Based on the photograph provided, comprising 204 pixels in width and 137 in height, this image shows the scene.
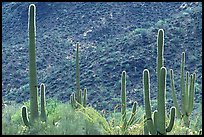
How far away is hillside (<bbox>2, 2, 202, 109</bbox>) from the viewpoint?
907 inches

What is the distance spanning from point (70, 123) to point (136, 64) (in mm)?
15701

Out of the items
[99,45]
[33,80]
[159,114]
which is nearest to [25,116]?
[33,80]

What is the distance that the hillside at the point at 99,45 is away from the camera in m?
23.0

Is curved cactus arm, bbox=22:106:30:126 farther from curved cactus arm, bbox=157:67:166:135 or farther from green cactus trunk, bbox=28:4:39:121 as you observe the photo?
curved cactus arm, bbox=157:67:166:135

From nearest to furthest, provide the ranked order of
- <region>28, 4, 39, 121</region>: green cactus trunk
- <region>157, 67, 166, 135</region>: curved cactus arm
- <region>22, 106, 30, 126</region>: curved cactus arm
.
Answer: <region>157, 67, 166, 135</region>: curved cactus arm → <region>22, 106, 30, 126</region>: curved cactus arm → <region>28, 4, 39, 121</region>: green cactus trunk

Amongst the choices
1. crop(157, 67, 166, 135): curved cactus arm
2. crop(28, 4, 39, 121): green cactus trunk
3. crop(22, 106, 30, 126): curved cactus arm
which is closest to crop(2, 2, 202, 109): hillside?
crop(28, 4, 39, 121): green cactus trunk

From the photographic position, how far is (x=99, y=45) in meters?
27.3

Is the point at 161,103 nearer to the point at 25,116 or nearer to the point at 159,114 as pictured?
the point at 159,114

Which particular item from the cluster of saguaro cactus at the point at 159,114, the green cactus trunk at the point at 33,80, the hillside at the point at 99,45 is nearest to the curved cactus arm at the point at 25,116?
the green cactus trunk at the point at 33,80

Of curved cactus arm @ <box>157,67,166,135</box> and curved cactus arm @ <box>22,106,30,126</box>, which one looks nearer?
curved cactus arm @ <box>157,67,166,135</box>

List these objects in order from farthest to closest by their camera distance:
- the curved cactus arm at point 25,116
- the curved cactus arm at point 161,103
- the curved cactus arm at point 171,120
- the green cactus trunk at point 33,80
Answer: the green cactus trunk at point 33,80 → the curved cactus arm at point 25,116 → the curved cactus arm at point 171,120 → the curved cactus arm at point 161,103

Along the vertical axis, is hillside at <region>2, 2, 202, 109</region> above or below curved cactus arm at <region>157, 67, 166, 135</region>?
above

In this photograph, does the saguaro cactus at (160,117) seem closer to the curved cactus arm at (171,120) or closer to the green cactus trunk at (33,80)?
the curved cactus arm at (171,120)

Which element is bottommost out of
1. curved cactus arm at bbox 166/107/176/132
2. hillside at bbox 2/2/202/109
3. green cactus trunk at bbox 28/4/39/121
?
curved cactus arm at bbox 166/107/176/132
